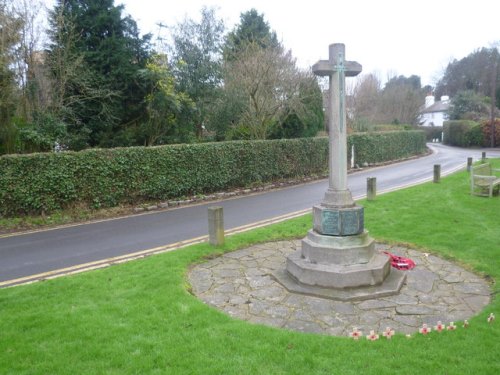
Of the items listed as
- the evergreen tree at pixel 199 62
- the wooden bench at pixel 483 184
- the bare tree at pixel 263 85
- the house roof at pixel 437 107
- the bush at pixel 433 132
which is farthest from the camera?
the house roof at pixel 437 107

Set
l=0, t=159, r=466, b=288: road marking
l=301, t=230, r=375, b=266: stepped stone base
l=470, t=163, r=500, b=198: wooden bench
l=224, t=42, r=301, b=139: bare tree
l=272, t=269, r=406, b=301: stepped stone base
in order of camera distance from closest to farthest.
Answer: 1. l=272, t=269, r=406, b=301: stepped stone base
2. l=301, t=230, r=375, b=266: stepped stone base
3. l=0, t=159, r=466, b=288: road marking
4. l=470, t=163, r=500, b=198: wooden bench
5. l=224, t=42, r=301, b=139: bare tree

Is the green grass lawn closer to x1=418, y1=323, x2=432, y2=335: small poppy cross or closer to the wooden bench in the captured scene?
x1=418, y1=323, x2=432, y2=335: small poppy cross

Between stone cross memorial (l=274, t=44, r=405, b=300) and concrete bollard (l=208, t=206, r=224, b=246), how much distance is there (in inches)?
71.4

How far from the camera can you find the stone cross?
19.6 feet

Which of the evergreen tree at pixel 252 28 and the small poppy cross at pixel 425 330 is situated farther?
the evergreen tree at pixel 252 28

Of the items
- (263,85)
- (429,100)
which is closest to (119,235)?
(263,85)

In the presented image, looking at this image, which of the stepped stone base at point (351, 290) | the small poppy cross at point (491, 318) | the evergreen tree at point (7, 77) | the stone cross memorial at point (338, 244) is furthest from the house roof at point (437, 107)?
the small poppy cross at point (491, 318)

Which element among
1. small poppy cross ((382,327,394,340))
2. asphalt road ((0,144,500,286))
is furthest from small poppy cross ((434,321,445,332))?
asphalt road ((0,144,500,286))

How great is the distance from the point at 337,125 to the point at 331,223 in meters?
1.47

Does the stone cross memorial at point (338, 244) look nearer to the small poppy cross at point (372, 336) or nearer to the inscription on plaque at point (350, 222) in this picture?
the inscription on plaque at point (350, 222)

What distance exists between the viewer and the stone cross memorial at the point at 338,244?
5578 mm

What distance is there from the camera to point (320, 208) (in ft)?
20.0

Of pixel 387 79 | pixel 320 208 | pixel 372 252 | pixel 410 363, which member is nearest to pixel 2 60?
pixel 320 208

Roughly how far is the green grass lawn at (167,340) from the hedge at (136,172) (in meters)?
5.80
